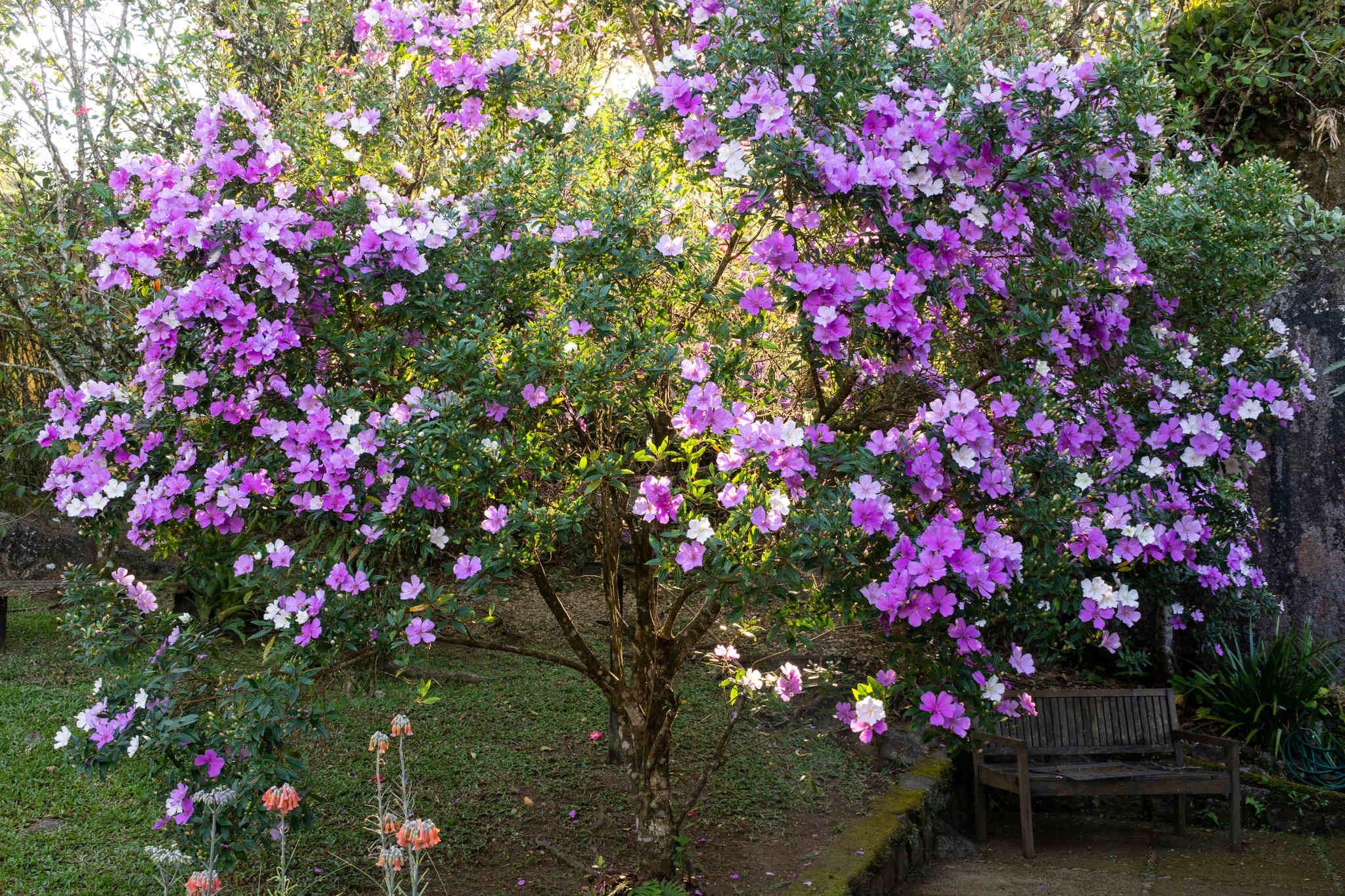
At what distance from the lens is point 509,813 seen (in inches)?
167

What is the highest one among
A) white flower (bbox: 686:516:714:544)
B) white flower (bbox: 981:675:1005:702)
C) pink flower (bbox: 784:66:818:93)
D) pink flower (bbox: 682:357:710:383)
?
pink flower (bbox: 784:66:818:93)

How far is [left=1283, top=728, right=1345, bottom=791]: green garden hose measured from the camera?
5473mm

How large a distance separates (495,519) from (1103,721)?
4099 mm

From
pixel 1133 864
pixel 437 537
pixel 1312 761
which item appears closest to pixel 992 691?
pixel 437 537

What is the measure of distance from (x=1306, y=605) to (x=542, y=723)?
467 cm

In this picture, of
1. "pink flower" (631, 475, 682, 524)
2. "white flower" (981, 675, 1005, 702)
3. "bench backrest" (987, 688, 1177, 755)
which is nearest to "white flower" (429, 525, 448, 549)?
"pink flower" (631, 475, 682, 524)

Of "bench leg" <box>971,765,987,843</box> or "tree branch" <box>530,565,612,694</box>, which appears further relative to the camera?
"bench leg" <box>971,765,987,843</box>

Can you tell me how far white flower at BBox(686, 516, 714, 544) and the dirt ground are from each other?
269cm

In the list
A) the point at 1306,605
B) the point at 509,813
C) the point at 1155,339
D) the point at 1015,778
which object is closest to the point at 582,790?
the point at 509,813

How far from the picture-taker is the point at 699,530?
2.31 metres

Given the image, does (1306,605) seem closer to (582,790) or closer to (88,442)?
(582,790)

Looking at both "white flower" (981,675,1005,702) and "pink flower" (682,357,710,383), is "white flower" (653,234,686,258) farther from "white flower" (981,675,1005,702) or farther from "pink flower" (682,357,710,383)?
"white flower" (981,675,1005,702)

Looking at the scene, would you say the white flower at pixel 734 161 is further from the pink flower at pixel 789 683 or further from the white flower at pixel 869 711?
the pink flower at pixel 789 683

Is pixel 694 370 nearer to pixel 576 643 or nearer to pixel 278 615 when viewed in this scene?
pixel 278 615
